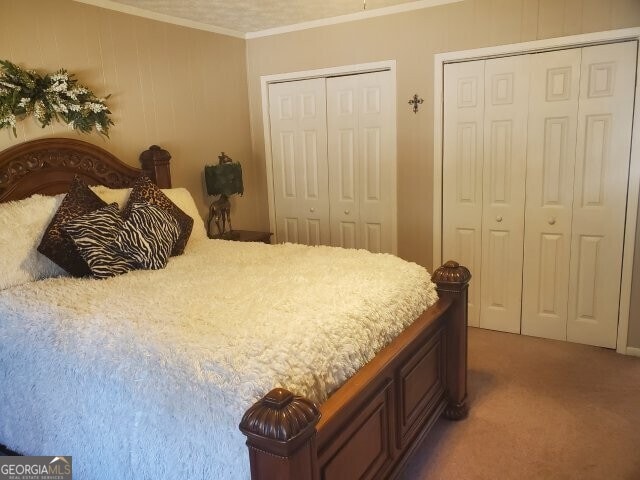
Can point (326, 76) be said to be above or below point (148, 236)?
above

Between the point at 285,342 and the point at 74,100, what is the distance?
2248mm

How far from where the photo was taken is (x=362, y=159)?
12.8 ft

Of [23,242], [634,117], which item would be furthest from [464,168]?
[23,242]

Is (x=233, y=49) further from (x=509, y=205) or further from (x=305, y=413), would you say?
(x=305, y=413)

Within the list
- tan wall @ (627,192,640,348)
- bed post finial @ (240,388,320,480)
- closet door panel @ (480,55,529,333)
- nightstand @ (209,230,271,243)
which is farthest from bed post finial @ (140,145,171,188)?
tan wall @ (627,192,640,348)

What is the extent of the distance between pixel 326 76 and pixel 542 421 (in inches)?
112

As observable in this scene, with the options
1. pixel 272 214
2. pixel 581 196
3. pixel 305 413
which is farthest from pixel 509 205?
pixel 305 413

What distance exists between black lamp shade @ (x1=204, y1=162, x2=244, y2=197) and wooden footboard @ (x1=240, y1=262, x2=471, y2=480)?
1943mm

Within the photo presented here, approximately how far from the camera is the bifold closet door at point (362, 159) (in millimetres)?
3764

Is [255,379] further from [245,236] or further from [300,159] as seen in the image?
[300,159]

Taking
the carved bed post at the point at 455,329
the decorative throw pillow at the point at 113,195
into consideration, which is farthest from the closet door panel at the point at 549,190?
the decorative throw pillow at the point at 113,195

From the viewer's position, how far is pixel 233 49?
4.11 metres

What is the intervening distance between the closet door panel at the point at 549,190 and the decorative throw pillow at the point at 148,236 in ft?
7.72

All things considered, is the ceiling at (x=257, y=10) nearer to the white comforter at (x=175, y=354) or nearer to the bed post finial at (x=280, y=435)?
the white comforter at (x=175, y=354)
